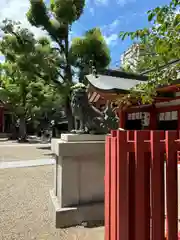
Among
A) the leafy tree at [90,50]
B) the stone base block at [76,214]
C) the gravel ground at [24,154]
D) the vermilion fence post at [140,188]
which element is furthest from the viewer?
the leafy tree at [90,50]

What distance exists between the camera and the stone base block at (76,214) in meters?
3.58

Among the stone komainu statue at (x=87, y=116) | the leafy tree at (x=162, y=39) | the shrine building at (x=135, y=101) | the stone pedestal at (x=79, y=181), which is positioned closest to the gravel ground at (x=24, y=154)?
the shrine building at (x=135, y=101)

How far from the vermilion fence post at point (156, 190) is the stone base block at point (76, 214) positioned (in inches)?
73.4

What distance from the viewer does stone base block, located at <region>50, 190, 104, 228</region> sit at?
11.7 ft

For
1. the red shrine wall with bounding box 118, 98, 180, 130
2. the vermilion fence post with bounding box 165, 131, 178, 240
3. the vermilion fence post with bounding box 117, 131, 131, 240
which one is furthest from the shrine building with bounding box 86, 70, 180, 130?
the vermilion fence post with bounding box 117, 131, 131, 240

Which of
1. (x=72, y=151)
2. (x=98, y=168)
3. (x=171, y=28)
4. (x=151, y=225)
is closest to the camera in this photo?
(x=151, y=225)

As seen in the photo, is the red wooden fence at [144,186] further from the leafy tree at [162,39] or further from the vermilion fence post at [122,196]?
the leafy tree at [162,39]

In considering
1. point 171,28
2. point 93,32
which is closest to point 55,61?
point 93,32

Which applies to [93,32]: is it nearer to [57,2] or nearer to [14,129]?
[57,2]

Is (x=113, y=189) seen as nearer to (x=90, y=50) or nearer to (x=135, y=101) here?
(x=135, y=101)

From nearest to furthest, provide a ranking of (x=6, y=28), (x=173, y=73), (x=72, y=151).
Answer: (x=173, y=73) → (x=72, y=151) → (x=6, y=28)

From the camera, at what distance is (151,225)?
6.49 ft

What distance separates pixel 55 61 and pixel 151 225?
1353cm

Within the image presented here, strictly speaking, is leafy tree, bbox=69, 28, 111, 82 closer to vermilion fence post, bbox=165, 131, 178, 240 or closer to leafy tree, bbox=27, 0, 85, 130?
leafy tree, bbox=27, 0, 85, 130
